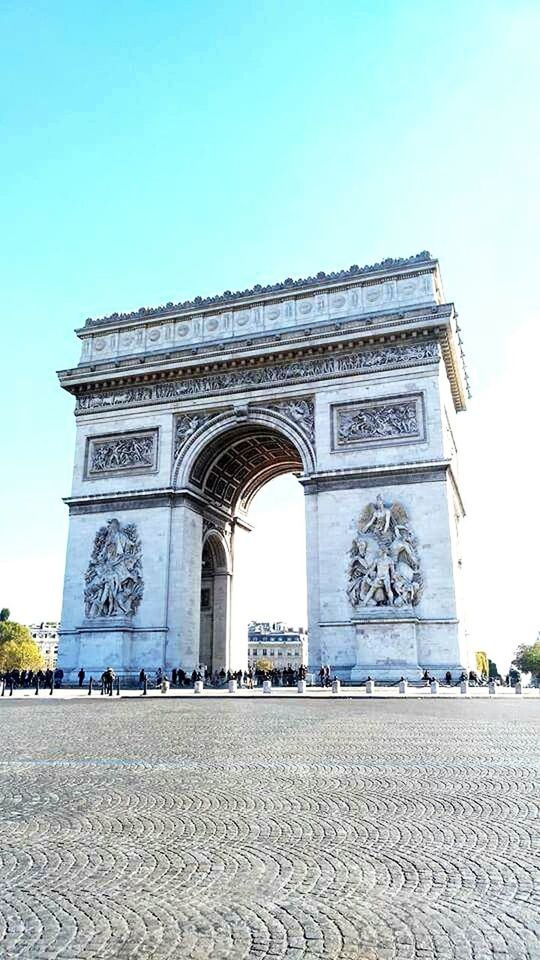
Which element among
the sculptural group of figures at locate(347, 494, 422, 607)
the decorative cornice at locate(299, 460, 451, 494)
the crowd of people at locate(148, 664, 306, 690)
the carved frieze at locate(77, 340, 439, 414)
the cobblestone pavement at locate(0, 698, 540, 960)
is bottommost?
the cobblestone pavement at locate(0, 698, 540, 960)

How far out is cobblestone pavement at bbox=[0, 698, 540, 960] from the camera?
268 centimetres

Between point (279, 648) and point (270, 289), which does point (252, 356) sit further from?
point (279, 648)

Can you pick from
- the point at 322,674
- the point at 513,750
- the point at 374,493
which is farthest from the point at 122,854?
the point at 374,493

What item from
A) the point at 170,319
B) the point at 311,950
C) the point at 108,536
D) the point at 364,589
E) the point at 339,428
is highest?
the point at 170,319

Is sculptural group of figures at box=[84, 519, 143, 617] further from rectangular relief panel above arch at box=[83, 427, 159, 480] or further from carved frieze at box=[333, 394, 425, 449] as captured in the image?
carved frieze at box=[333, 394, 425, 449]

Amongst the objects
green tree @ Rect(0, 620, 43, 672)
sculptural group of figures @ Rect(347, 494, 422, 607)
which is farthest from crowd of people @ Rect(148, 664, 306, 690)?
green tree @ Rect(0, 620, 43, 672)

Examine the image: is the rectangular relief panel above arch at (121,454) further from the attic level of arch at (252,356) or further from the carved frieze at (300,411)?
the carved frieze at (300,411)

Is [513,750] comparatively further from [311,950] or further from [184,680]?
[184,680]

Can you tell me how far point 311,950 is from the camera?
255 centimetres

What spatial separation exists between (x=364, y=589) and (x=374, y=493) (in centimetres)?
358

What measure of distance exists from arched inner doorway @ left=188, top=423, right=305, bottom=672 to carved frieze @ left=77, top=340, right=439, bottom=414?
2169 millimetres

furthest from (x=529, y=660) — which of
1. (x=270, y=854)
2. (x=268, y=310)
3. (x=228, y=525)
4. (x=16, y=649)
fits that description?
(x=270, y=854)

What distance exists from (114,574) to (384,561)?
10.9m

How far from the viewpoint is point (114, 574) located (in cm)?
2970
